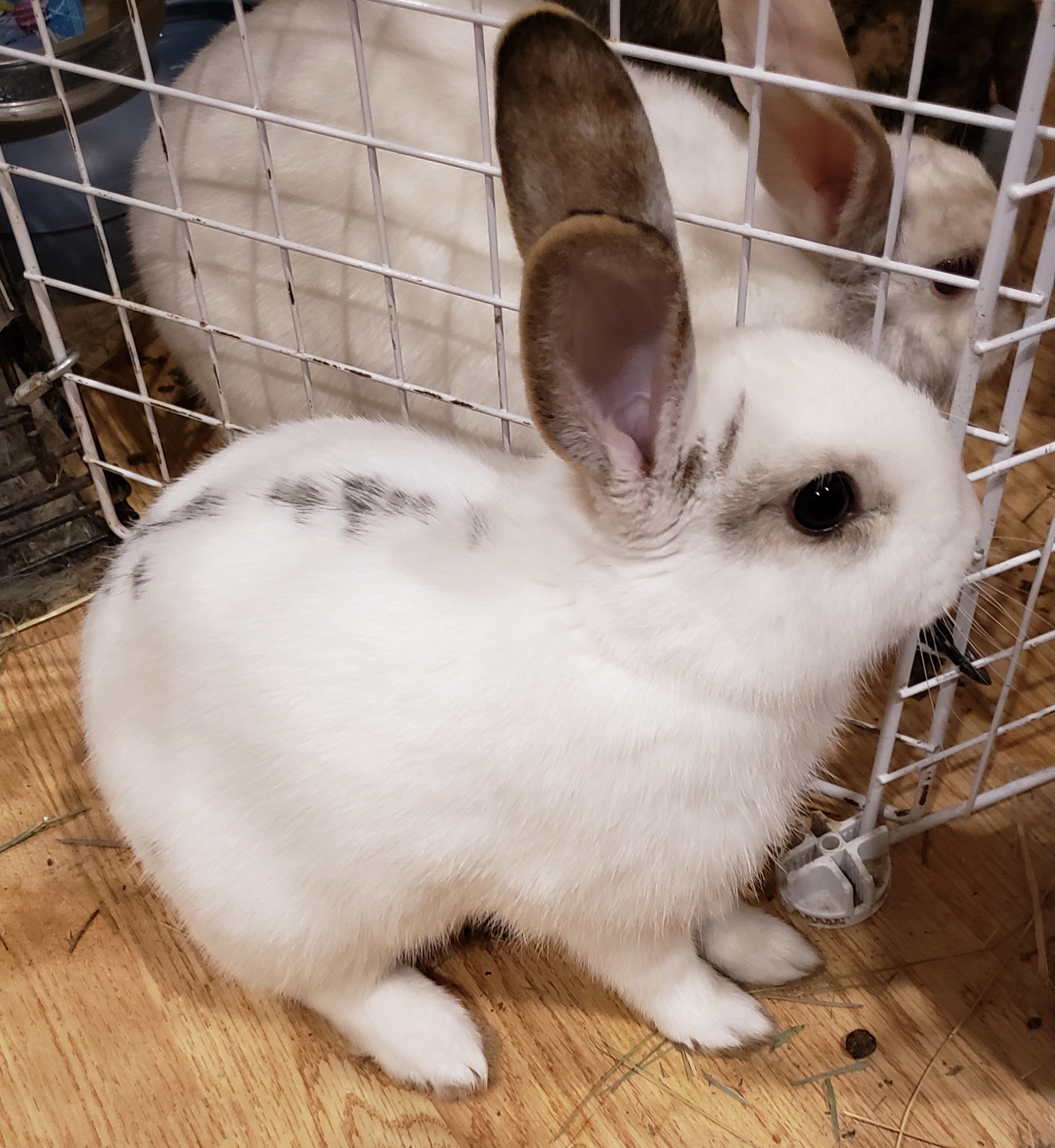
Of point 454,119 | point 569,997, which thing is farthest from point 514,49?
point 569,997

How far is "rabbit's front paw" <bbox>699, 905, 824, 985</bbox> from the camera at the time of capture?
122cm

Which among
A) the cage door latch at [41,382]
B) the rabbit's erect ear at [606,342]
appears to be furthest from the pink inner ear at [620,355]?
the cage door latch at [41,382]

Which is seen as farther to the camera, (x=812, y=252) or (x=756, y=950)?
(x=756, y=950)

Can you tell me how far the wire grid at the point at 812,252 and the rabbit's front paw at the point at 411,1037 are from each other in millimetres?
472

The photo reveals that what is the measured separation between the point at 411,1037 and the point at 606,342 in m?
0.73

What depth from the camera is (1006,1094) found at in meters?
1.13

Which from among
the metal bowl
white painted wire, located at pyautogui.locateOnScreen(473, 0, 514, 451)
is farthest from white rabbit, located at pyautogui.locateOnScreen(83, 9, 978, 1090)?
the metal bowl

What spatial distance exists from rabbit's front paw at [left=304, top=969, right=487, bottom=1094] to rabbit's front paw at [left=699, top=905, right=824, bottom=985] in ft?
0.86

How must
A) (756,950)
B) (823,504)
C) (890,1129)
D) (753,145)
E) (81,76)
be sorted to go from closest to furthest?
(823,504), (753,145), (890,1129), (756,950), (81,76)

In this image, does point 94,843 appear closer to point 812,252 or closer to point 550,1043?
point 550,1043

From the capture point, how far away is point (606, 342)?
743mm

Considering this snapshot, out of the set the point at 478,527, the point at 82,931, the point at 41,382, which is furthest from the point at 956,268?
the point at 82,931

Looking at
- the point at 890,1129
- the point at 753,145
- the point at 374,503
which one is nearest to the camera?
the point at 753,145

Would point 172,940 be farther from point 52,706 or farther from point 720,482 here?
point 720,482
